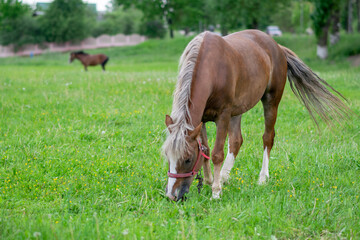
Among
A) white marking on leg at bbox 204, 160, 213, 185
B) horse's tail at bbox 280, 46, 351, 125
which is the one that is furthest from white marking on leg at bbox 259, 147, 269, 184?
horse's tail at bbox 280, 46, 351, 125

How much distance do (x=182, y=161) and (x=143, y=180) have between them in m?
1.16

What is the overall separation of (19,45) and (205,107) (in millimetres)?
43929

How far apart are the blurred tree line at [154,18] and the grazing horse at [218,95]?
20.9 metres

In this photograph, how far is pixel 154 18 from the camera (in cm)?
4128

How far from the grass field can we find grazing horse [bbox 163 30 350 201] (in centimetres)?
27

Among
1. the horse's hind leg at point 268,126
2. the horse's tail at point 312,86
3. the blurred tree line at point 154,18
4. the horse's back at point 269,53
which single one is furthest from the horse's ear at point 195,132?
the blurred tree line at point 154,18

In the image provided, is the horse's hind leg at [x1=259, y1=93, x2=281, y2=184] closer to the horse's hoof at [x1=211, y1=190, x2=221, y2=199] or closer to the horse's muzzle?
the horse's hoof at [x1=211, y1=190, x2=221, y2=199]

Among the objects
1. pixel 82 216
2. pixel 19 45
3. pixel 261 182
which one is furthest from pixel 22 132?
pixel 19 45

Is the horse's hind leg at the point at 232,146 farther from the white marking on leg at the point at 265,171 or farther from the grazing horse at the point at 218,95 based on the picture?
the white marking on leg at the point at 265,171

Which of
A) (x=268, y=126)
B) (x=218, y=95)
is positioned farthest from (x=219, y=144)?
(x=268, y=126)

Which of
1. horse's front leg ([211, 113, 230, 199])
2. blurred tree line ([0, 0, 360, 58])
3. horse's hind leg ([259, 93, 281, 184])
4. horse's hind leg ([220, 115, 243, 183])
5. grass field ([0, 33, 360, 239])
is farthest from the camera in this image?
blurred tree line ([0, 0, 360, 58])

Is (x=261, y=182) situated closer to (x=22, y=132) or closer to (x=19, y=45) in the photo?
(x=22, y=132)

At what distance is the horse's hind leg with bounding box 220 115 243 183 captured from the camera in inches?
181

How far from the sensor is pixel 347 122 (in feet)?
22.5
